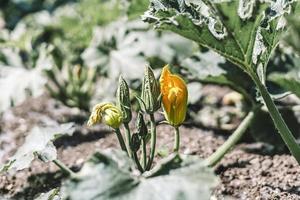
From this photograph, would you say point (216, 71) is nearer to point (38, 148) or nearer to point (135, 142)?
point (135, 142)

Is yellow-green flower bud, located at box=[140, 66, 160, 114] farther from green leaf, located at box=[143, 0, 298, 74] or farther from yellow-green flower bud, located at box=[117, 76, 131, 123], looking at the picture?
green leaf, located at box=[143, 0, 298, 74]

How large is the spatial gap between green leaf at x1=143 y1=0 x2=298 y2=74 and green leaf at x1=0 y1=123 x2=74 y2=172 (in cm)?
58

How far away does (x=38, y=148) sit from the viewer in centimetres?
213

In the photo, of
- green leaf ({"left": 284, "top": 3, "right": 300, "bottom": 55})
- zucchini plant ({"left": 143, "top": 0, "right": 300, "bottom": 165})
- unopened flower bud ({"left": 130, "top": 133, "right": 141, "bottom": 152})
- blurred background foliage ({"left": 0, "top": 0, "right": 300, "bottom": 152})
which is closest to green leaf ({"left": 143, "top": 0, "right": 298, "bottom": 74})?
zucchini plant ({"left": 143, "top": 0, "right": 300, "bottom": 165})

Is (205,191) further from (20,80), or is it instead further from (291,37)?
(20,80)

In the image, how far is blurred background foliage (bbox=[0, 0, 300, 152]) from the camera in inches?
106

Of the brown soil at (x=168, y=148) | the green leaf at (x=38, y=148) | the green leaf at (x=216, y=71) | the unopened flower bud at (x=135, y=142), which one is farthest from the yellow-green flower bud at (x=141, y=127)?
the green leaf at (x=216, y=71)

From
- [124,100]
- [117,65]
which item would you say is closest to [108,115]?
[124,100]

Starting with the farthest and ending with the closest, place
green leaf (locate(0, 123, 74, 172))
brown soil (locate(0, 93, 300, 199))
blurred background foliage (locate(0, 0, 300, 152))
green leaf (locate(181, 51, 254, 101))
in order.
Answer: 1. blurred background foliage (locate(0, 0, 300, 152))
2. green leaf (locate(181, 51, 254, 101))
3. brown soil (locate(0, 93, 300, 199))
4. green leaf (locate(0, 123, 74, 172))

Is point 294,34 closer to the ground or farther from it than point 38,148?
farther from it

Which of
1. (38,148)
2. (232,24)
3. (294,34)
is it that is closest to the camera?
(294,34)

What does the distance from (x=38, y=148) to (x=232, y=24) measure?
0.84 metres

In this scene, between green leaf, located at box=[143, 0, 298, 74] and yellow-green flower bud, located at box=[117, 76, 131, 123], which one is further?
yellow-green flower bud, located at box=[117, 76, 131, 123]

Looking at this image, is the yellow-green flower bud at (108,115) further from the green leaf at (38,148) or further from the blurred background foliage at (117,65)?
the blurred background foliage at (117,65)
